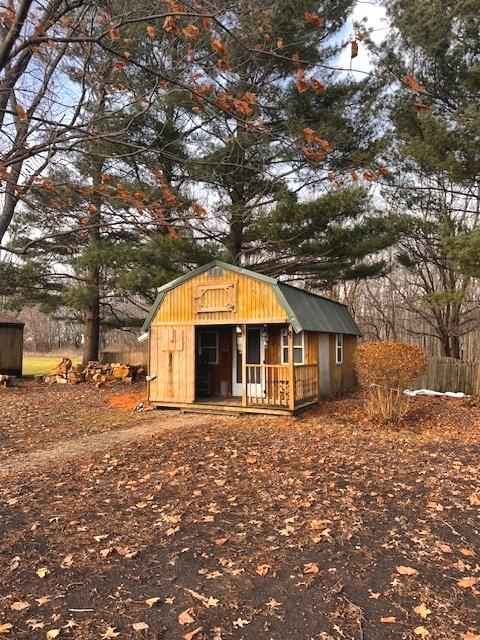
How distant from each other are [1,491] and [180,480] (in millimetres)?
2194

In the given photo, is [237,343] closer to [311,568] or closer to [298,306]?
[298,306]

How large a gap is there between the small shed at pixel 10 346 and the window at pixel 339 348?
44.4 ft

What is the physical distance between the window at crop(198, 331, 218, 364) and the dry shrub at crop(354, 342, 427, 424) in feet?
17.7

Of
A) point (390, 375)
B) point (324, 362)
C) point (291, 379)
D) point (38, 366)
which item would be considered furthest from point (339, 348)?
point (38, 366)

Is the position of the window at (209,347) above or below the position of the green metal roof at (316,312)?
below

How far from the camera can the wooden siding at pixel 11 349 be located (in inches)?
766

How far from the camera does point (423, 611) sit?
125 inches

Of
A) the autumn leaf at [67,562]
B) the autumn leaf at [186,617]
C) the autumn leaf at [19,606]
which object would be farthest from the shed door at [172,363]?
the autumn leaf at [186,617]

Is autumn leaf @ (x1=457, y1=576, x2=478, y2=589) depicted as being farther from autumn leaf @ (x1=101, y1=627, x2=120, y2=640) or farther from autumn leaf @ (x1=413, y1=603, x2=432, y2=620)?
autumn leaf @ (x1=101, y1=627, x2=120, y2=640)

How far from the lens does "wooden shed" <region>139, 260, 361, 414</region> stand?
11.6 m

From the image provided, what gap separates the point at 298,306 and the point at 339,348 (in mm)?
4267

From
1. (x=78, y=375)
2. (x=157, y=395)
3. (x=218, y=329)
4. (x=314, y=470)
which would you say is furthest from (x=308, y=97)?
(x=78, y=375)

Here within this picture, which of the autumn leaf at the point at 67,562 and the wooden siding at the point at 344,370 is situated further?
the wooden siding at the point at 344,370

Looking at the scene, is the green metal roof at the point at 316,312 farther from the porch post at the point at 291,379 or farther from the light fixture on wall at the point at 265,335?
the light fixture on wall at the point at 265,335
